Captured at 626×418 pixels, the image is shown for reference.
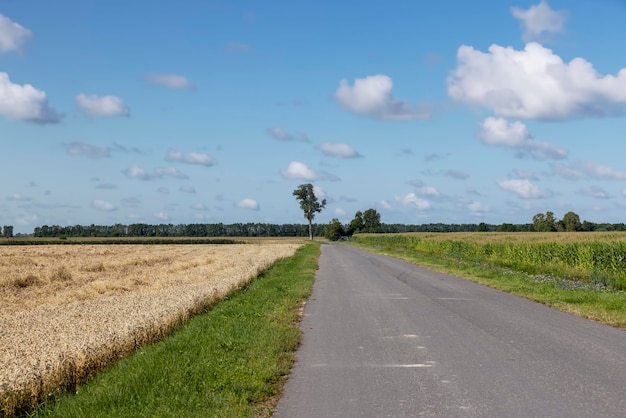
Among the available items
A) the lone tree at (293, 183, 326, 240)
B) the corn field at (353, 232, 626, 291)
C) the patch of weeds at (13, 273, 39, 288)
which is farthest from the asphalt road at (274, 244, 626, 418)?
the lone tree at (293, 183, 326, 240)

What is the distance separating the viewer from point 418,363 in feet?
28.7

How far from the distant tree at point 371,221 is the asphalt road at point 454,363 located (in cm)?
16958

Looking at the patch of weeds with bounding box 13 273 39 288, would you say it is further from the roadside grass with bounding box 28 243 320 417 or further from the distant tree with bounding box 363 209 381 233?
the distant tree with bounding box 363 209 381 233

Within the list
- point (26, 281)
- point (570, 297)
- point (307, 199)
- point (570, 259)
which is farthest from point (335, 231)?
point (570, 297)

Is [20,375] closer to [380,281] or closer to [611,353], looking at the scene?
[611,353]

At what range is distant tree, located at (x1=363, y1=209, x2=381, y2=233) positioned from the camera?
185 meters

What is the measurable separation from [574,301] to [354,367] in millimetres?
10555

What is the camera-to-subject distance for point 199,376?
25.3 feet

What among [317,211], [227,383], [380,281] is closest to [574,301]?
[380,281]

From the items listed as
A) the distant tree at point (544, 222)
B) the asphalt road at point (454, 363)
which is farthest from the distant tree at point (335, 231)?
the asphalt road at point (454, 363)

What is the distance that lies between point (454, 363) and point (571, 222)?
14592cm

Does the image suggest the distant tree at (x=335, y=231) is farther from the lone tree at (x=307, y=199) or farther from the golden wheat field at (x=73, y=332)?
the golden wheat field at (x=73, y=332)

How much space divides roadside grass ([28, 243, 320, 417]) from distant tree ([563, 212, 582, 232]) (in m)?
142

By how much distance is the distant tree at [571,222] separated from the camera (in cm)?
13985
